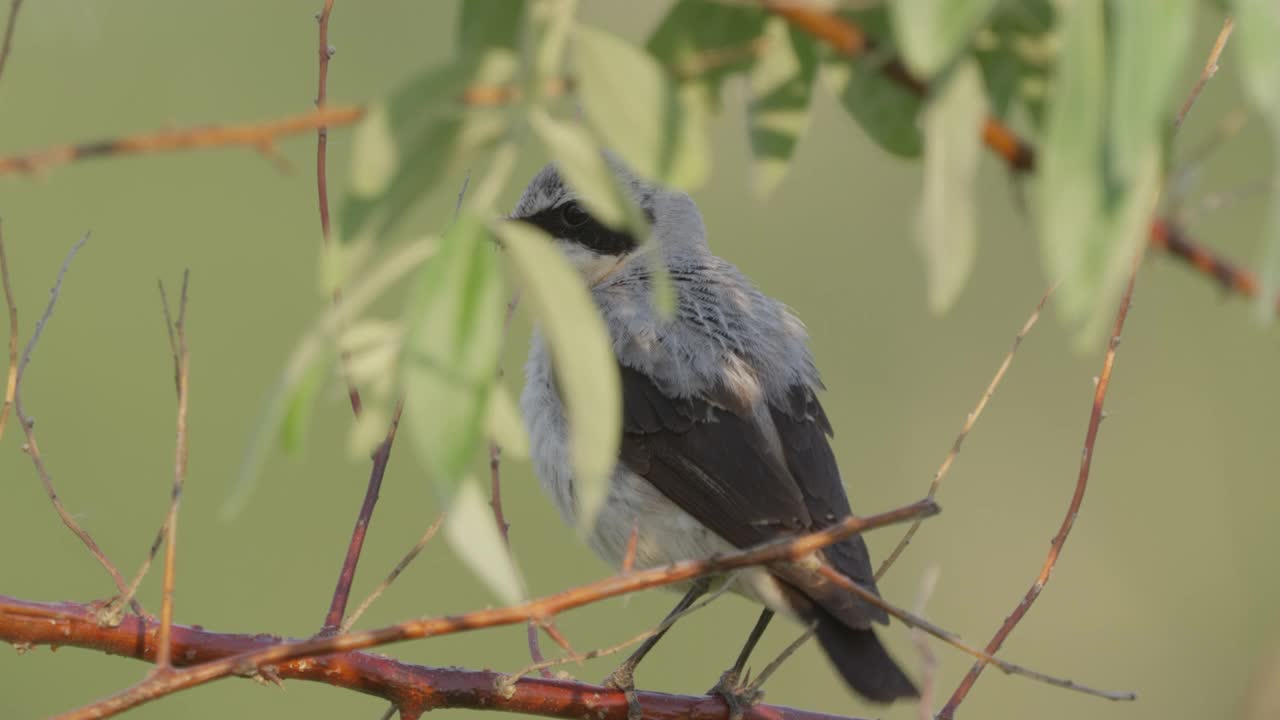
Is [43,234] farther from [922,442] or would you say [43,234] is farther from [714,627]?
[922,442]

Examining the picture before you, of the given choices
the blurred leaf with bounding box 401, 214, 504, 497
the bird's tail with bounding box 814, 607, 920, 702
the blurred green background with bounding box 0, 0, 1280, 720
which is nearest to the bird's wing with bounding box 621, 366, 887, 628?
the bird's tail with bounding box 814, 607, 920, 702

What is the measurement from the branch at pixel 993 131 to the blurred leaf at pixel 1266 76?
4cm

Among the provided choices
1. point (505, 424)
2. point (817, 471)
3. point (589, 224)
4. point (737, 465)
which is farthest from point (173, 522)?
point (589, 224)

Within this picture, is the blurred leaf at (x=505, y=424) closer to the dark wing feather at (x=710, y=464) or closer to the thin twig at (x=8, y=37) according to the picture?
the thin twig at (x=8, y=37)

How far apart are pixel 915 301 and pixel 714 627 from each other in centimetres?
230

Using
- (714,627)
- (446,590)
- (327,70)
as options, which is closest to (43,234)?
(446,590)

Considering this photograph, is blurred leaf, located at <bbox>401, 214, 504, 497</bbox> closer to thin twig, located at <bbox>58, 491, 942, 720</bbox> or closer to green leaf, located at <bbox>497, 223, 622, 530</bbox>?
green leaf, located at <bbox>497, 223, 622, 530</bbox>

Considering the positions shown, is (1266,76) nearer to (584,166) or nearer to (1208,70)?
(584,166)

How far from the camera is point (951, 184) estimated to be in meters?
1.27

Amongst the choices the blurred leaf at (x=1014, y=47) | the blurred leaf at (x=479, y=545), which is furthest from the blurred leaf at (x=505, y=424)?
the blurred leaf at (x=1014, y=47)

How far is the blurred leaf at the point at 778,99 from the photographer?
1.58 m

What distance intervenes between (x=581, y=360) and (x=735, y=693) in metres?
2.06

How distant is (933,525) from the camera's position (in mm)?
8492

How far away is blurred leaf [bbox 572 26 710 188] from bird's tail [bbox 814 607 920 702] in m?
1.72
